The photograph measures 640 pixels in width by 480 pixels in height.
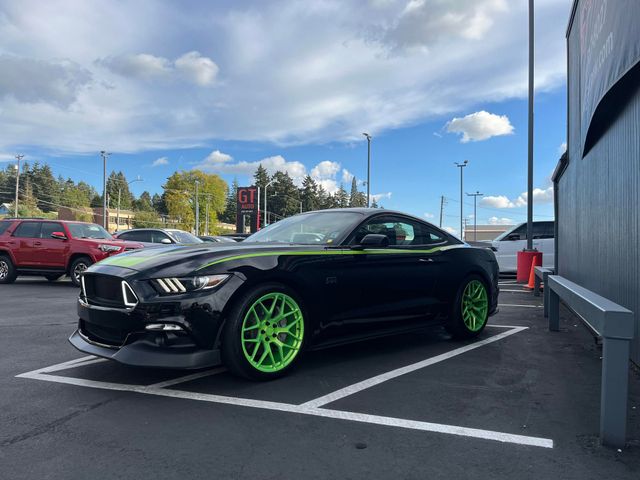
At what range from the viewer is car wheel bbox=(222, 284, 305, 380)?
3.72 meters

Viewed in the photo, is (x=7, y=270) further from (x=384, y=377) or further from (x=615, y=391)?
(x=615, y=391)

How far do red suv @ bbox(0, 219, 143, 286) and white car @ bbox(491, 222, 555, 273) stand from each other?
10.8 metres

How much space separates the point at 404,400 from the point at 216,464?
1.55 meters

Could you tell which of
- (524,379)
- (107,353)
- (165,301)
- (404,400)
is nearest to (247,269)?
(165,301)

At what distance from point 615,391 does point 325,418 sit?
175 centimetres

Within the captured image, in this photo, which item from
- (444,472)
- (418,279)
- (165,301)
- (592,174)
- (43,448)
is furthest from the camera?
(592,174)

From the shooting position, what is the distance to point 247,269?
12.6 ft

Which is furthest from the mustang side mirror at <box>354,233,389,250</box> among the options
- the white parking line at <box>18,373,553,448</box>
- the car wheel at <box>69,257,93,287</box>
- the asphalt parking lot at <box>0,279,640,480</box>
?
the car wheel at <box>69,257,93,287</box>

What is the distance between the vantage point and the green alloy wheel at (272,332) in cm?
384

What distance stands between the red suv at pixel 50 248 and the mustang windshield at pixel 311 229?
26.6ft

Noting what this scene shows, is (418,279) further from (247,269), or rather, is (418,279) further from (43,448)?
(43,448)

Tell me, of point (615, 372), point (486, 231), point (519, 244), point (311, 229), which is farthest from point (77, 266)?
point (486, 231)

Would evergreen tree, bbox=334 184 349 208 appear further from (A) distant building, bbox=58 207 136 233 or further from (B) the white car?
(B) the white car

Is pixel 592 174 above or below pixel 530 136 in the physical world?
below
